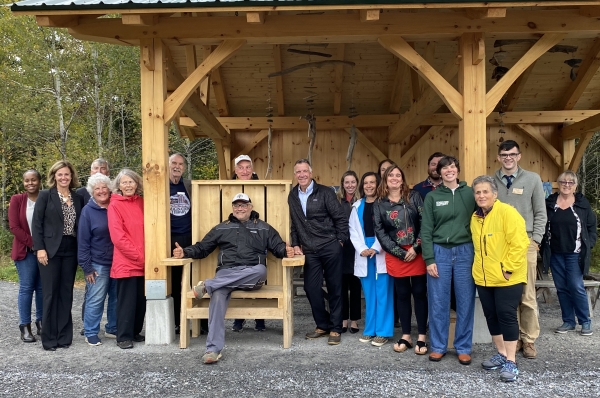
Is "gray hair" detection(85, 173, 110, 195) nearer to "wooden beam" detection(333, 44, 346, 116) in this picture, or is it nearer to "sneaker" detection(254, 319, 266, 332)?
"sneaker" detection(254, 319, 266, 332)

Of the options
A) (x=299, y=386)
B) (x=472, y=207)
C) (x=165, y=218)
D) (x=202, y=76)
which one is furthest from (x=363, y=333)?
(x=202, y=76)

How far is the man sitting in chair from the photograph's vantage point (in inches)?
169

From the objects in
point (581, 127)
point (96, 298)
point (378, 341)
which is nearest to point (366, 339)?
point (378, 341)

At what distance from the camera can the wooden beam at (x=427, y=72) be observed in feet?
15.1

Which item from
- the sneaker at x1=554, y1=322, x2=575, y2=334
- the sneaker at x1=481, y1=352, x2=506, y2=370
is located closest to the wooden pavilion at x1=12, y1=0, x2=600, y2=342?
the sneaker at x1=481, y1=352, x2=506, y2=370

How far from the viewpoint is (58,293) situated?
4520 mm

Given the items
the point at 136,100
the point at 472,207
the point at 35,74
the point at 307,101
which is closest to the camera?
the point at 472,207

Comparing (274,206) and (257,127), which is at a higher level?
(257,127)

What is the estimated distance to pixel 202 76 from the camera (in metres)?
4.63

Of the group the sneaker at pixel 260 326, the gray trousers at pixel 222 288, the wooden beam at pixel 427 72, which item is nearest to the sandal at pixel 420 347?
the gray trousers at pixel 222 288

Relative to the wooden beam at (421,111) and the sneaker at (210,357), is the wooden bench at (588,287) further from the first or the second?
the sneaker at (210,357)

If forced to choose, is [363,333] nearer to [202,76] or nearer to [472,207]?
[472,207]

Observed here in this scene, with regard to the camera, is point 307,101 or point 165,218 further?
point 307,101

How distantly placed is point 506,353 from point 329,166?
216 inches
